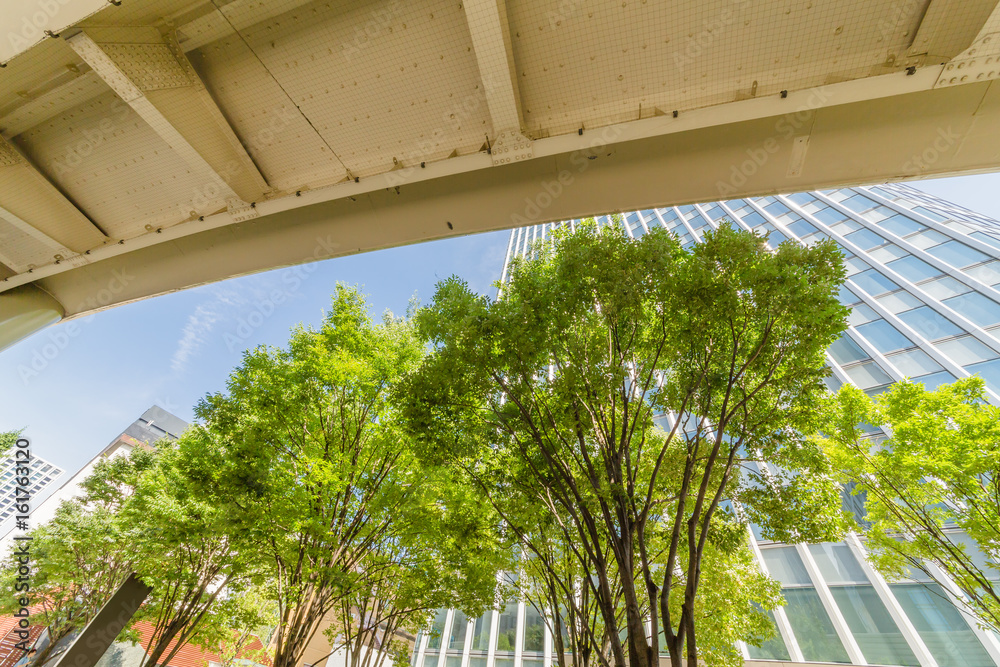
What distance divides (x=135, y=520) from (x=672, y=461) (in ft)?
46.1

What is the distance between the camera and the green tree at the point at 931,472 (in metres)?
7.00

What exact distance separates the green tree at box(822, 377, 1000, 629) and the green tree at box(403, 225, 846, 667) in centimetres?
208

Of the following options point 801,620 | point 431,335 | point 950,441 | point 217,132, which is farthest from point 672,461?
point 801,620

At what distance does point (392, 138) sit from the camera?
173 inches

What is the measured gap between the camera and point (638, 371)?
6.05m

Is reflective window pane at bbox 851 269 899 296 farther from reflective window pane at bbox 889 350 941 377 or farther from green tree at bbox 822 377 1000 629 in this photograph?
green tree at bbox 822 377 1000 629

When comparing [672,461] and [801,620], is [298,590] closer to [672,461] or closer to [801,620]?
[672,461]

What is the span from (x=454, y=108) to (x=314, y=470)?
5829 millimetres

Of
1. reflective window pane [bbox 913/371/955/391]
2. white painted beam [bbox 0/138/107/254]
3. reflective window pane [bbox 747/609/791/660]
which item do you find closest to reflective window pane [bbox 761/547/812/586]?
reflective window pane [bbox 747/609/791/660]

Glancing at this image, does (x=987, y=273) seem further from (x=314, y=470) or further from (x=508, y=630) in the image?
(x=508, y=630)

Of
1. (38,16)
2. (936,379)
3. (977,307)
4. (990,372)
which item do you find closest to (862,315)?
(977,307)

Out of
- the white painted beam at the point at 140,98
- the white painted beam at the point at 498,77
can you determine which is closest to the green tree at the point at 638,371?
the white painted beam at the point at 498,77

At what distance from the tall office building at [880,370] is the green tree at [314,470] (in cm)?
403

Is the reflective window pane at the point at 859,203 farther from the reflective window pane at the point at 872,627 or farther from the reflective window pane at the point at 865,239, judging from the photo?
the reflective window pane at the point at 872,627
